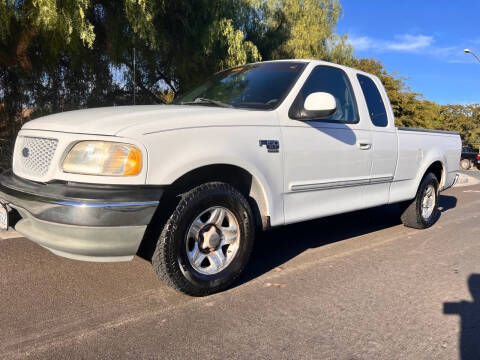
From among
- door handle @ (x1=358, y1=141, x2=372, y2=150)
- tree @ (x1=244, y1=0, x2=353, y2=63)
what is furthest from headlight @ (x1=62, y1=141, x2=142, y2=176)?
tree @ (x1=244, y1=0, x2=353, y2=63)

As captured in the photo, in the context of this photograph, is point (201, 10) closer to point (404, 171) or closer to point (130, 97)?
point (130, 97)

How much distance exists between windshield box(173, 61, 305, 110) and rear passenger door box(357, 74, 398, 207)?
3.71ft

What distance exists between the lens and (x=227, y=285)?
314cm

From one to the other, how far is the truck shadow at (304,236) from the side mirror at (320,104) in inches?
55.8

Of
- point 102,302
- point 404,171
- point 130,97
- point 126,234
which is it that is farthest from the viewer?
point 130,97

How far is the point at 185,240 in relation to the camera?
9.44ft

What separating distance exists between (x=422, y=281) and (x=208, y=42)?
8483mm

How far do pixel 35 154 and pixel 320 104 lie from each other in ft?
7.10

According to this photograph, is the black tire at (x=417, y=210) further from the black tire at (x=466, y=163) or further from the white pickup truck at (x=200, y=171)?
the black tire at (x=466, y=163)

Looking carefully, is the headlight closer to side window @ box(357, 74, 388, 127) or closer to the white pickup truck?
the white pickup truck

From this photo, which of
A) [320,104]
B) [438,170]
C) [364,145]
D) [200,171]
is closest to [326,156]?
[320,104]

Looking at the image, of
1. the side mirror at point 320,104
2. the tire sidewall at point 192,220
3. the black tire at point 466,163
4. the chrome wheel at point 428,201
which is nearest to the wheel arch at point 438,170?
the chrome wheel at point 428,201

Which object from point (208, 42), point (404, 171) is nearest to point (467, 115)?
point (208, 42)

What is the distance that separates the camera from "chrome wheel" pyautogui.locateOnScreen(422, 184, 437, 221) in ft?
18.2
